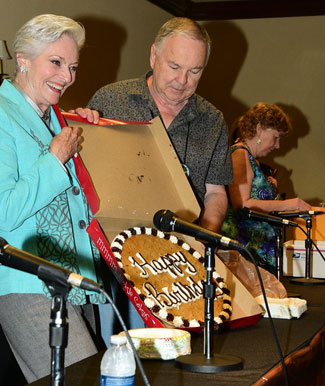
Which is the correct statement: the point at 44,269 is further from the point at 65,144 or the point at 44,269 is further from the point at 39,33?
the point at 39,33

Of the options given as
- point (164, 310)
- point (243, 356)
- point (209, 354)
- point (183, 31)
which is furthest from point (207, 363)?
point (183, 31)

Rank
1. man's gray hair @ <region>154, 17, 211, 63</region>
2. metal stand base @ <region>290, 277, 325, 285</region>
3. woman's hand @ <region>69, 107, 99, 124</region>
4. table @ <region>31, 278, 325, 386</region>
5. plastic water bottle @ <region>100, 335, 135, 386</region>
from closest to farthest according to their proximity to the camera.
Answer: plastic water bottle @ <region>100, 335, 135, 386</region>
table @ <region>31, 278, 325, 386</region>
woman's hand @ <region>69, 107, 99, 124</region>
man's gray hair @ <region>154, 17, 211, 63</region>
metal stand base @ <region>290, 277, 325, 285</region>

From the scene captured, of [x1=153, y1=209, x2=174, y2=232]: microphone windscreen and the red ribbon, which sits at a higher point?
the red ribbon

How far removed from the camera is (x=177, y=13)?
6.50 metres

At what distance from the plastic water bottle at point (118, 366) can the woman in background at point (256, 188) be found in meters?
2.04

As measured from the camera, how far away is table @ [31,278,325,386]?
132cm

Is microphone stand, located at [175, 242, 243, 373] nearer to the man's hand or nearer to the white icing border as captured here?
the white icing border

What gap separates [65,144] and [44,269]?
28.7 inches

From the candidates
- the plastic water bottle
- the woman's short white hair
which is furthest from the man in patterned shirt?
the plastic water bottle

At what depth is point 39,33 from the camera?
1714 mm

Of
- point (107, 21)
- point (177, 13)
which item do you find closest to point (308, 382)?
point (107, 21)

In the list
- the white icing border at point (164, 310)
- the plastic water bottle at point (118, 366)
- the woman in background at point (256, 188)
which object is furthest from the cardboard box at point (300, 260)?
the plastic water bottle at point (118, 366)

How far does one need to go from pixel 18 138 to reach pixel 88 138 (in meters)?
0.24

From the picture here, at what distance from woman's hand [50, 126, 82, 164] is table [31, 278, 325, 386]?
485mm
